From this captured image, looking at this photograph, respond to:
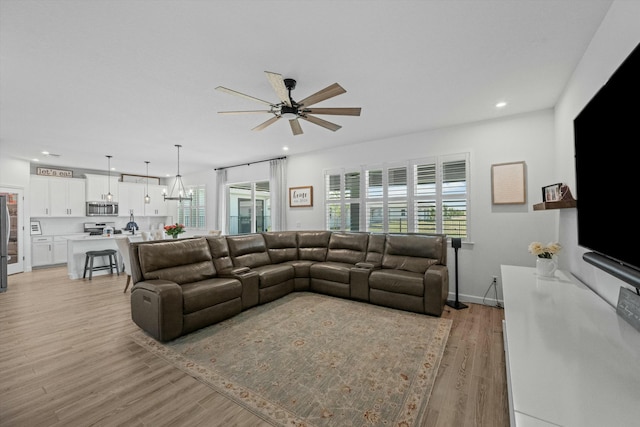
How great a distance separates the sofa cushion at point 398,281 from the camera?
11.4 ft

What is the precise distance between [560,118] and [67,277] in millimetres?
9116

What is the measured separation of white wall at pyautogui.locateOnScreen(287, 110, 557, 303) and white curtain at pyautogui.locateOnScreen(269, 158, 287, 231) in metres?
2.65

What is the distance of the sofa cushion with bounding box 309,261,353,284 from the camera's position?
4129 millimetres

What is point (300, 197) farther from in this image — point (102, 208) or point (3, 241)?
point (102, 208)

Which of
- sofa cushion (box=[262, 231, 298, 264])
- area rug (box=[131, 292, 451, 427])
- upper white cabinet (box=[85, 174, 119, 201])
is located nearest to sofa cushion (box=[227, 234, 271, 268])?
sofa cushion (box=[262, 231, 298, 264])

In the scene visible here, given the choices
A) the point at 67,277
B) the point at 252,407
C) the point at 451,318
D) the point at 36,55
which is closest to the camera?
the point at 252,407

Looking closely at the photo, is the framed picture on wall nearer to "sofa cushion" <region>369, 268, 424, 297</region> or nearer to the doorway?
"sofa cushion" <region>369, 268, 424, 297</region>

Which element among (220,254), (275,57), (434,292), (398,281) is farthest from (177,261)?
(434,292)

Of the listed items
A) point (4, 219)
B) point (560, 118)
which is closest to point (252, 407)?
point (560, 118)

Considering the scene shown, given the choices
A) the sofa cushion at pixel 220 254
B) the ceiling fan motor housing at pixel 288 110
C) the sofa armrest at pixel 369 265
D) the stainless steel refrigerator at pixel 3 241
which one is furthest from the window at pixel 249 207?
the stainless steel refrigerator at pixel 3 241

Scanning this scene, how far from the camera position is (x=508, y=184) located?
3719 mm

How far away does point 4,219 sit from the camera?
4.54m

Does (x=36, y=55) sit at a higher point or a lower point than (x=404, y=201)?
higher

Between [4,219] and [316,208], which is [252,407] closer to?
[316,208]
